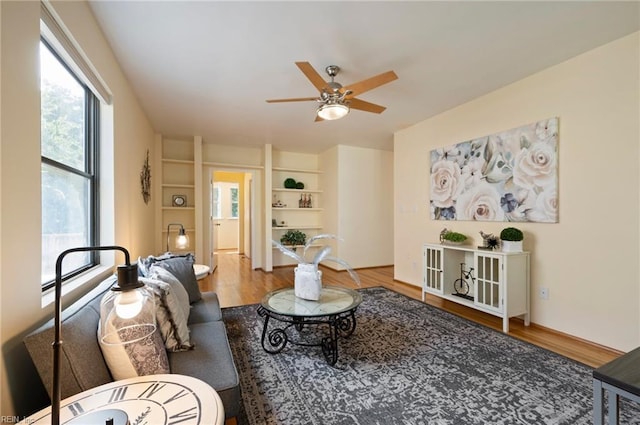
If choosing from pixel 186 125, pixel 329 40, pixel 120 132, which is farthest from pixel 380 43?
pixel 186 125

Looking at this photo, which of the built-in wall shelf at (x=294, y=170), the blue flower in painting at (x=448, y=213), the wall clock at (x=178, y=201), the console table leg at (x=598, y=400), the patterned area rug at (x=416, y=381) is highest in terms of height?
the built-in wall shelf at (x=294, y=170)

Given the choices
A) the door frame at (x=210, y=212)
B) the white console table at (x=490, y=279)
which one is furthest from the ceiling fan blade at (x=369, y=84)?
the door frame at (x=210, y=212)

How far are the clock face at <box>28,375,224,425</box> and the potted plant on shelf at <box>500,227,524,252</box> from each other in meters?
2.94

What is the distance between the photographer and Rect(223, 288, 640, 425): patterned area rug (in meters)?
1.52

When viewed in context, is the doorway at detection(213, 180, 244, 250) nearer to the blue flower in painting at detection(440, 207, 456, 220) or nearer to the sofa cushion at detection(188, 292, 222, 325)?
the sofa cushion at detection(188, 292, 222, 325)

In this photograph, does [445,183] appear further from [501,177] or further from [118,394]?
[118,394]

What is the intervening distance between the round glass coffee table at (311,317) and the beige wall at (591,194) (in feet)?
6.41

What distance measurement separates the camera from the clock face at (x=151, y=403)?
2.57 feet

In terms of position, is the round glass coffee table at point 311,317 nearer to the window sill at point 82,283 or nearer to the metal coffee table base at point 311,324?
the metal coffee table base at point 311,324

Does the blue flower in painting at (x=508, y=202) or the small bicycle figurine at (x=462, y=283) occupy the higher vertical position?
the blue flower in painting at (x=508, y=202)

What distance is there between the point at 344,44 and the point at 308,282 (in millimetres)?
1999

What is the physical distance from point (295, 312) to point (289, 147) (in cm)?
418

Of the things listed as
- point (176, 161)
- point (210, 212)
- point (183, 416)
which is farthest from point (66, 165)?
point (210, 212)

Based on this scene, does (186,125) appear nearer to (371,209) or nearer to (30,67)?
(30,67)
